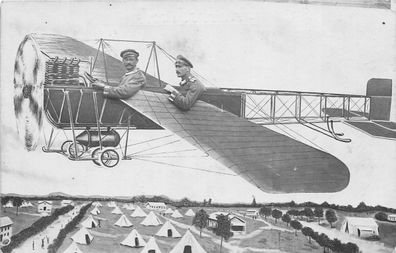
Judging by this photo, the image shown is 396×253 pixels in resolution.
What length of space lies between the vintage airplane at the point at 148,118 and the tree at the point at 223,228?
0.37m

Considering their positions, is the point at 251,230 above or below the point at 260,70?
below

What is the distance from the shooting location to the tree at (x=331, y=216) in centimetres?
425

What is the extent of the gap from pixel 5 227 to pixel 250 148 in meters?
2.06

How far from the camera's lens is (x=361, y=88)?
4.33 metres

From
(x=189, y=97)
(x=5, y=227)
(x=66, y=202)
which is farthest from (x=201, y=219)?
(x=5, y=227)

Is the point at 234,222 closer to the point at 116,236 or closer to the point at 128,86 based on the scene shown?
the point at 116,236

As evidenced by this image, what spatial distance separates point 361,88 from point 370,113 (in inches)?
8.8

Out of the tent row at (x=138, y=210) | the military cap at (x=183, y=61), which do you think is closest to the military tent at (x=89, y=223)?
the tent row at (x=138, y=210)

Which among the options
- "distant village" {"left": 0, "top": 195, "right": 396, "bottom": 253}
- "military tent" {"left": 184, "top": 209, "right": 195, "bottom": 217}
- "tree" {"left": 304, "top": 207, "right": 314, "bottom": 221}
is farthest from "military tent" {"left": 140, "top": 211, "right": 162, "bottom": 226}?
"tree" {"left": 304, "top": 207, "right": 314, "bottom": 221}

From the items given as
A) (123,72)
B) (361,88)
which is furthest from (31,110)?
(361,88)

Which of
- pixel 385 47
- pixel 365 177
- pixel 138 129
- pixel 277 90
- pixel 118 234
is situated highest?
pixel 385 47

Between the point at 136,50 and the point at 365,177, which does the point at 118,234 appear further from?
the point at 365,177

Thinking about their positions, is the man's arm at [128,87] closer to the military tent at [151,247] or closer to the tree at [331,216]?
the military tent at [151,247]

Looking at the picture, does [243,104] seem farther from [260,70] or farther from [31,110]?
[31,110]
